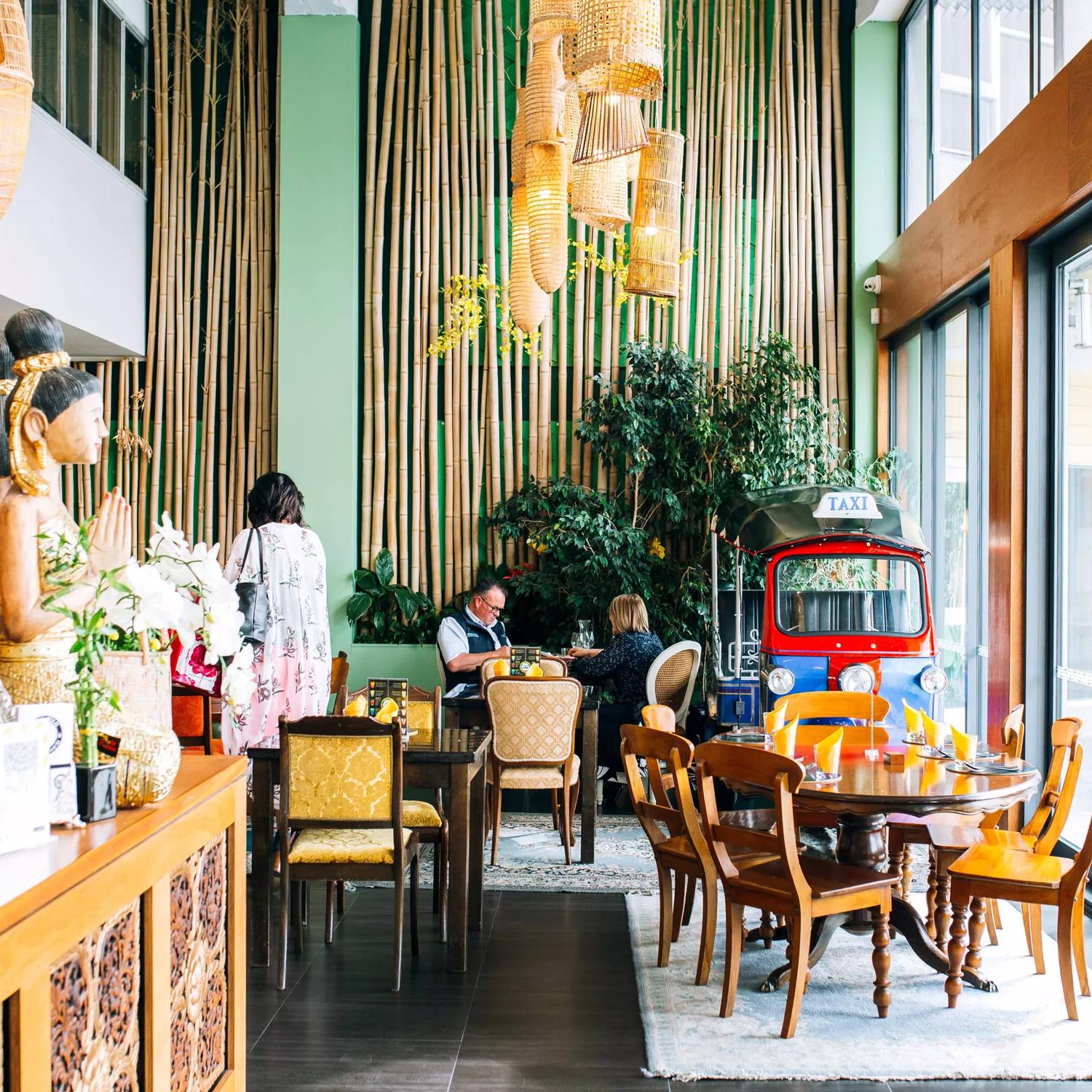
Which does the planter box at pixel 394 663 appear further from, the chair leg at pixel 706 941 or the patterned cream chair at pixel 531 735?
the chair leg at pixel 706 941

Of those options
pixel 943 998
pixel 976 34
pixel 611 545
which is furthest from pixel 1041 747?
pixel 976 34

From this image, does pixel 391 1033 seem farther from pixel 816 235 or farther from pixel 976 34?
pixel 816 235

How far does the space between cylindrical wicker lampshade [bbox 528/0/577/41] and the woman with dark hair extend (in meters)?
2.05

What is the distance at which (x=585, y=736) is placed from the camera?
6.04 metres

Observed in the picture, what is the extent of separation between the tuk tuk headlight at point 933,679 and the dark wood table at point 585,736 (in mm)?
1719

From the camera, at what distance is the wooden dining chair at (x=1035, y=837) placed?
418 cm

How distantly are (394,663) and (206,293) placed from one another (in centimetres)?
334

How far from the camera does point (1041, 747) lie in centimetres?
585

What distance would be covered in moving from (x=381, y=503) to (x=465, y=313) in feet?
5.33

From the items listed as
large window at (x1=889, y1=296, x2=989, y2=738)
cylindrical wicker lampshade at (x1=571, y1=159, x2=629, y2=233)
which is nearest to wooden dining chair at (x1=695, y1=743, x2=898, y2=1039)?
cylindrical wicker lampshade at (x1=571, y1=159, x2=629, y2=233)

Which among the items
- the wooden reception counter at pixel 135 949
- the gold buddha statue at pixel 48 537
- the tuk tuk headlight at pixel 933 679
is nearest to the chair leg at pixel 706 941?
the wooden reception counter at pixel 135 949

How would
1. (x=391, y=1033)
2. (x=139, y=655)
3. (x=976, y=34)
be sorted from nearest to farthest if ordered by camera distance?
(x=139, y=655) → (x=391, y=1033) → (x=976, y=34)

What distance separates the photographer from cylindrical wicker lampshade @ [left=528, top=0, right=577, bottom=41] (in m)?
4.34

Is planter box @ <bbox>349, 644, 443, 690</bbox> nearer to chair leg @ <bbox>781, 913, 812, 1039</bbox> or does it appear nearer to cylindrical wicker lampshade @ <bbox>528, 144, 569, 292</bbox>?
cylindrical wicker lampshade @ <bbox>528, 144, 569, 292</bbox>
